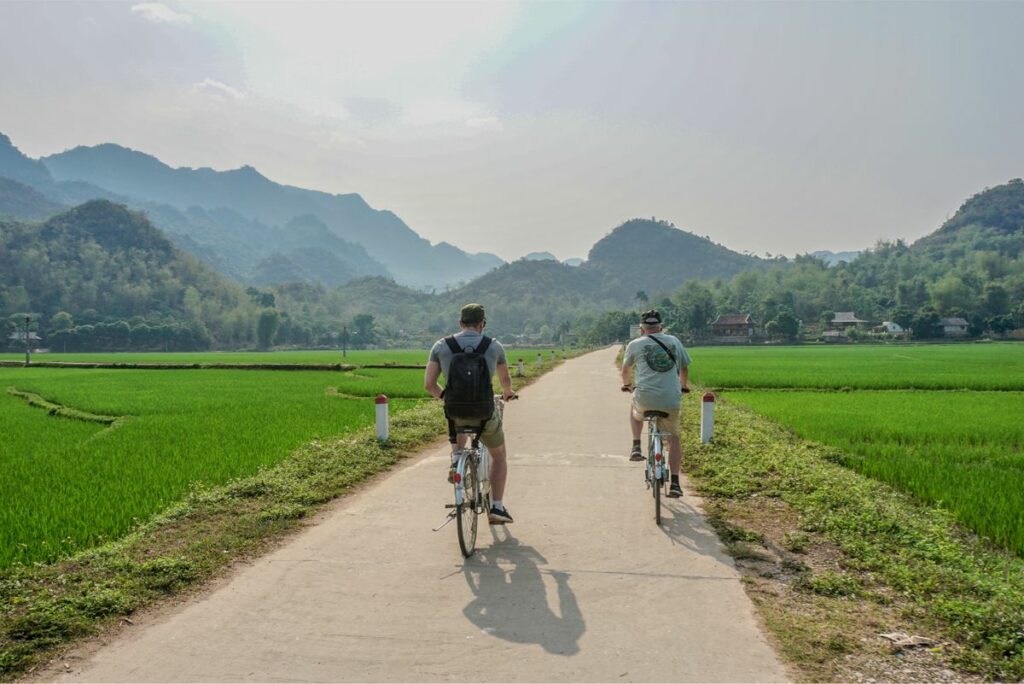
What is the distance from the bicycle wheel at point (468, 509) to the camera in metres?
5.12

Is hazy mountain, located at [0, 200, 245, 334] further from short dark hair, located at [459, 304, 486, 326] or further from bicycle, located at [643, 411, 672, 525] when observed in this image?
short dark hair, located at [459, 304, 486, 326]

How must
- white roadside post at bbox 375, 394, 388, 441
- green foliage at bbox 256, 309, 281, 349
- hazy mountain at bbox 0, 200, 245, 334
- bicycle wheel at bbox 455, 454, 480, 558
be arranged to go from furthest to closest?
green foliage at bbox 256, 309, 281, 349
hazy mountain at bbox 0, 200, 245, 334
white roadside post at bbox 375, 394, 388, 441
bicycle wheel at bbox 455, 454, 480, 558

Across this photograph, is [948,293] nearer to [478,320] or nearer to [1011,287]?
[1011,287]

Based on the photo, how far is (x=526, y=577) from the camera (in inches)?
188

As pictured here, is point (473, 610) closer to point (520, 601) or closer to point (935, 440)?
point (520, 601)

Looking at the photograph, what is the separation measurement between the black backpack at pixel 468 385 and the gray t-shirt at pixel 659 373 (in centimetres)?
195

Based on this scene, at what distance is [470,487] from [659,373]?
7.88 feet

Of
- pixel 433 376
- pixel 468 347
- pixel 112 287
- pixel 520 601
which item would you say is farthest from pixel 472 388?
pixel 112 287

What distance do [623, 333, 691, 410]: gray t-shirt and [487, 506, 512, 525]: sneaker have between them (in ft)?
6.31

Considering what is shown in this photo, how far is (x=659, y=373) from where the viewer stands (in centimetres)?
659

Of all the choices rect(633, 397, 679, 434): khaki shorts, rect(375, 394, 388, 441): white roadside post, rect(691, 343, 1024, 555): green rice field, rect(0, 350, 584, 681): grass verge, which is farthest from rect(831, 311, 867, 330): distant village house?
rect(0, 350, 584, 681): grass verge

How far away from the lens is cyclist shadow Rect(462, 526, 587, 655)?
149 inches

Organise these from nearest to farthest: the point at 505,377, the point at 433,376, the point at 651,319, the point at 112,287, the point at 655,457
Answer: the point at 433,376
the point at 505,377
the point at 655,457
the point at 651,319
the point at 112,287

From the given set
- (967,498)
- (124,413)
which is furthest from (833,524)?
(124,413)
